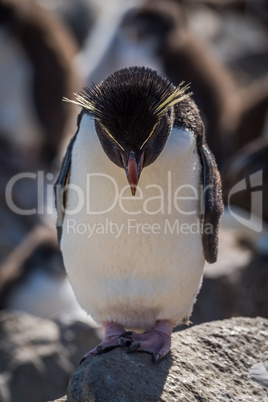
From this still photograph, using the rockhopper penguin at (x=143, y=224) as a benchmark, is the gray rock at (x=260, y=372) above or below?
below

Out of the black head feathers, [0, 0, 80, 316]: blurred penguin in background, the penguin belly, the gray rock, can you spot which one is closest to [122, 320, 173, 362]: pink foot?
the penguin belly

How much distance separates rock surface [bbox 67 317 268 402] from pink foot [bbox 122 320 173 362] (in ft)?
0.11

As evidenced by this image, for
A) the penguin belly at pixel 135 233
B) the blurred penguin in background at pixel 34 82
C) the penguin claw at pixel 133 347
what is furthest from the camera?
the blurred penguin in background at pixel 34 82

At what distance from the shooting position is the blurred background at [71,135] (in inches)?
209

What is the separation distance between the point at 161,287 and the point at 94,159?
645 millimetres

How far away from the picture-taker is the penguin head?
3.04 m

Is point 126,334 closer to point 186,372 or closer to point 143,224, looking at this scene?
point 186,372

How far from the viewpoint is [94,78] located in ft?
31.3

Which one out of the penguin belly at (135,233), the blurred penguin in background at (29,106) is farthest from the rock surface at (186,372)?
the blurred penguin in background at (29,106)

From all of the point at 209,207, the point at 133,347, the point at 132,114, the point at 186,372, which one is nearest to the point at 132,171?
the point at 132,114

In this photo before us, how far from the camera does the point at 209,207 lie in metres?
3.58

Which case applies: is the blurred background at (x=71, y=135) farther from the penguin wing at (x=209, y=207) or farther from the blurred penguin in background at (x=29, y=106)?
the penguin wing at (x=209, y=207)

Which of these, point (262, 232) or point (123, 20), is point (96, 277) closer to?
point (262, 232)

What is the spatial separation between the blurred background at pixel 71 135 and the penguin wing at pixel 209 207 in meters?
1.83
